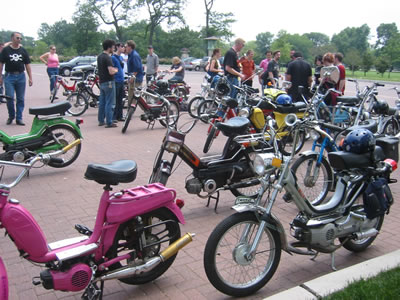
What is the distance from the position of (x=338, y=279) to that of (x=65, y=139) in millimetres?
4919

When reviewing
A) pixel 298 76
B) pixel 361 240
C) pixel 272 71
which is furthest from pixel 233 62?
pixel 361 240

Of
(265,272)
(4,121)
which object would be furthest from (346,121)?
(4,121)

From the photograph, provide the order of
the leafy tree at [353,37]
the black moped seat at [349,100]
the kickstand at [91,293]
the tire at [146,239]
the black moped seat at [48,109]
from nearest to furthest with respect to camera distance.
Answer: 1. the kickstand at [91,293]
2. the tire at [146,239]
3. the black moped seat at [48,109]
4. the black moped seat at [349,100]
5. the leafy tree at [353,37]

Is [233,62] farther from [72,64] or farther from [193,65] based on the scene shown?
[193,65]

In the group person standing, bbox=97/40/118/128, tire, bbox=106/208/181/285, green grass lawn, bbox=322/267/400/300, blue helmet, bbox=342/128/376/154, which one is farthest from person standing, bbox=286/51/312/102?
tire, bbox=106/208/181/285

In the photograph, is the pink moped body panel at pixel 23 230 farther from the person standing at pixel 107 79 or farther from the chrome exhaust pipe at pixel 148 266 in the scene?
the person standing at pixel 107 79

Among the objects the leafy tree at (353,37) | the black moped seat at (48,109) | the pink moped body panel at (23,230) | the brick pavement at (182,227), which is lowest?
the brick pavement at (182,227)

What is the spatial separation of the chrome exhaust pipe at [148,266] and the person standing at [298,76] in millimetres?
7390

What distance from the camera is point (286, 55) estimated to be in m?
65.2

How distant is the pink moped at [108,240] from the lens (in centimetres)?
278

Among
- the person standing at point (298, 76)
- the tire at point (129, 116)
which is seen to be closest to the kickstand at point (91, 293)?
the tire at point (129, 116)

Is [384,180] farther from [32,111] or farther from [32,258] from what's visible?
[32,111]

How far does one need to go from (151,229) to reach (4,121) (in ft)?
27.9

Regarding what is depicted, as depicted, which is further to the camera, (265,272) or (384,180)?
(384,180)
